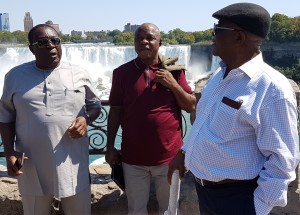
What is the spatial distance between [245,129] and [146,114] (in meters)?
0.94

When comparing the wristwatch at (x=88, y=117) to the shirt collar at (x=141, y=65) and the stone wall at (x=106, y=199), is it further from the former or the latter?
the stone wall at (x=106, y=199)

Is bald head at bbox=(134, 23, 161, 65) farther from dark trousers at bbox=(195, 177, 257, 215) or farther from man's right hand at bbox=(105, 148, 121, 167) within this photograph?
dark trousers at bbox=(195, 177, 257, 215)

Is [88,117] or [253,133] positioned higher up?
[253,133]

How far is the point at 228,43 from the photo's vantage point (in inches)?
70.7

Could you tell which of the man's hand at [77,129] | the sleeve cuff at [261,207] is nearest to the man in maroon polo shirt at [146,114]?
the man's hand at [77,129]

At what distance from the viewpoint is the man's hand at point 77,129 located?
238cm

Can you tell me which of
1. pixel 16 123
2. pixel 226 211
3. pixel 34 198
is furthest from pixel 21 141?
pixel 226 211

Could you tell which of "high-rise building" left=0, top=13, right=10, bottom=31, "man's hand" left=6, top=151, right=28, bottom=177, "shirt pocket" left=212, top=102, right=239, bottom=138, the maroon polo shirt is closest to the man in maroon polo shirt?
the maroon polo shirt

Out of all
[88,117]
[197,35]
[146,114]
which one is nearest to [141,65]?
[146,114]

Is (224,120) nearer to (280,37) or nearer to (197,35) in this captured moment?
(280,37)

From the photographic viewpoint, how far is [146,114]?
2.55 meters

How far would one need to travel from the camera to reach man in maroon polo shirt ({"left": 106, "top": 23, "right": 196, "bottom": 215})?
2.56 meters

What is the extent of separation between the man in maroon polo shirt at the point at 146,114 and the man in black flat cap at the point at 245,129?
62cm

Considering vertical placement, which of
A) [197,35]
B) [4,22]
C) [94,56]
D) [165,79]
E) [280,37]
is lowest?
[94,56]
